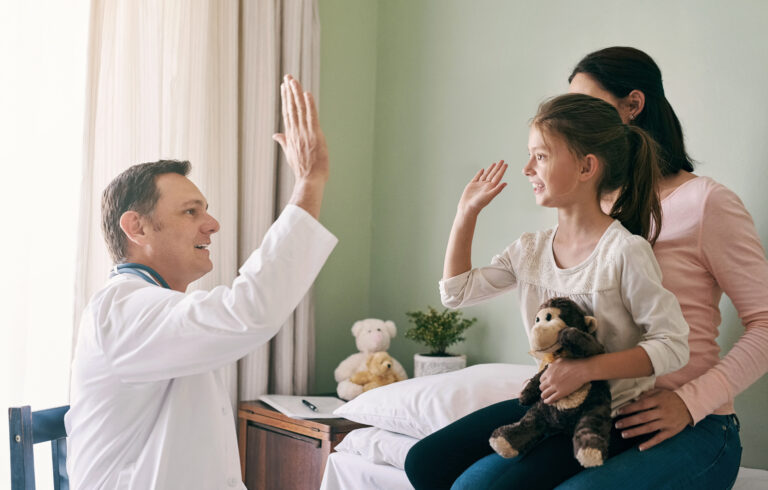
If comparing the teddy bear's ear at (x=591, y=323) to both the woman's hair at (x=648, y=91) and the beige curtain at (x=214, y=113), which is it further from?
the beige curtain at (x=214, y=113)

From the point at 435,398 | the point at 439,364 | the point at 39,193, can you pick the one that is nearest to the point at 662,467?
the point at 435,398

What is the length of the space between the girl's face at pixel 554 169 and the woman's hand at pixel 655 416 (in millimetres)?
373

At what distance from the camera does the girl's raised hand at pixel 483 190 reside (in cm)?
147

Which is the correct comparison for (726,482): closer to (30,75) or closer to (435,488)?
(435,488)

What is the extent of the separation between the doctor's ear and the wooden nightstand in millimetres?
995

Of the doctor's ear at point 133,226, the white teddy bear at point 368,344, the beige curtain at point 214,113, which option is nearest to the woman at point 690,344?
the doctor's ear at point 133,226

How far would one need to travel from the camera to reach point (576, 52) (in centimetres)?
222

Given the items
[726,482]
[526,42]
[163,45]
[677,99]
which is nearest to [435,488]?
[726,482]

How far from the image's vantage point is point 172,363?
1.18m

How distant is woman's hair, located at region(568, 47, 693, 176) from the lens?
1.54 metres

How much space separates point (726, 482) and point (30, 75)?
203cm

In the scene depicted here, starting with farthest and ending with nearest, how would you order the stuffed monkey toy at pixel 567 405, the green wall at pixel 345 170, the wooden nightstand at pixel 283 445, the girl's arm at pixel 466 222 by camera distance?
the green wall at pixel 345 170, the wooden nightstand at pixel 283 445, the girl's arm at pixel 466 222, the stuffed monkey toy at pixel 567 405

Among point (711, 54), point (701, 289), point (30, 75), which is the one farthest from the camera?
point (30, 75)

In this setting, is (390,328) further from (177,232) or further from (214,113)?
(177,232)
